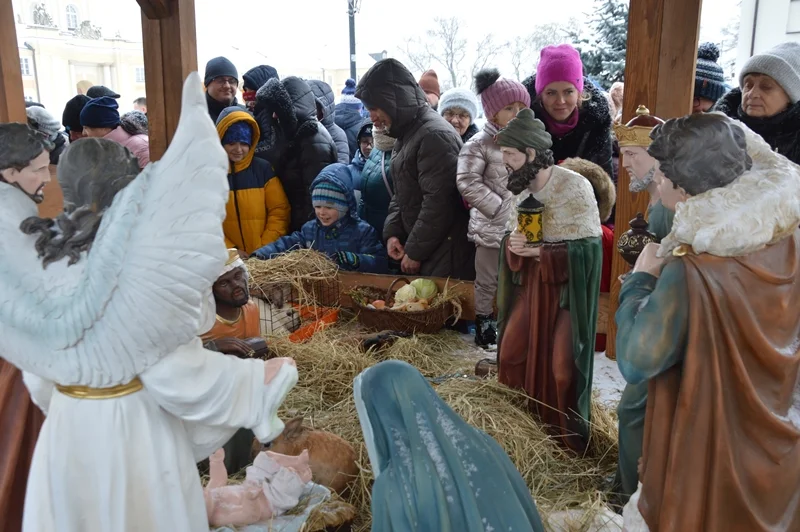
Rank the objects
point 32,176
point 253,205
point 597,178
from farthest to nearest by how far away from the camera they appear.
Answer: point 253,205
point 597,178
point 32,176

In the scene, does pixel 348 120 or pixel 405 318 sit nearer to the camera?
pixel 405 318

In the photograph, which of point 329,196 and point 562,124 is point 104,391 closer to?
point 329,196

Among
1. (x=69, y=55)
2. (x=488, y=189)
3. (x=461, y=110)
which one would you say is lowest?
(x=488, y=189)

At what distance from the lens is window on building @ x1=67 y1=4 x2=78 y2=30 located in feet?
71.8

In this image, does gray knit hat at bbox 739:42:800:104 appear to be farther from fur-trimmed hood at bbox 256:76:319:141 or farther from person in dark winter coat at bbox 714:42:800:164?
fur-trimmed hood at bbox 256:76:319:141

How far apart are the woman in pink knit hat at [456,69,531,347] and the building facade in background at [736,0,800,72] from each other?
5959mm

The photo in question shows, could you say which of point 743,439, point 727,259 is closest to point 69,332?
point 727,259

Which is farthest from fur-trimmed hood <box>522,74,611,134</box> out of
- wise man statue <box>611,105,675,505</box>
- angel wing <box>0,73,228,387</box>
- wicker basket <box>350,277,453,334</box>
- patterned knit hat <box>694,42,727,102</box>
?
angel wing <box>0,73,228,387</box>

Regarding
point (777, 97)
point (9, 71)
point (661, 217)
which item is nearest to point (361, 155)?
point (9, 71)

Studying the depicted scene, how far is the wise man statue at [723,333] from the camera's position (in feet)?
5.19

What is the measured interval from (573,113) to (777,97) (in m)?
1.17

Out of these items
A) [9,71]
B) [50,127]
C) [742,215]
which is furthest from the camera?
[50,127]

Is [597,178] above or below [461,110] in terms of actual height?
below

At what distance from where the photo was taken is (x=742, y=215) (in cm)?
156
